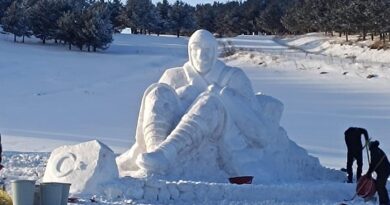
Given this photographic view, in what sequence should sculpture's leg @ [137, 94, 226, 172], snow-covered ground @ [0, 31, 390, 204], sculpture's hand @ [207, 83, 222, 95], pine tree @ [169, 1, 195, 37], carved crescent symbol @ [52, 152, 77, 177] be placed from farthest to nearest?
pine tree @ [169, 1, 195, 37] → snow-covered ground @ [0, 31, 390, 204] → sculpture's hand @ [207, 83, 222, 95] → sculpture's leg @ [137, 94, 226, 172] → carved crescent symbol @ [52, 152, 77, 177]

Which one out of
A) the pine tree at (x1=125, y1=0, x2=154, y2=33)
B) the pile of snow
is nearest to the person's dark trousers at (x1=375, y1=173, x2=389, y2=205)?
the pile of snow

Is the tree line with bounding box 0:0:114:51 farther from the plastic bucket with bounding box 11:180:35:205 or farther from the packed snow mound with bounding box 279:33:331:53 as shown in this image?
the plastic bucket with bounding box 11:180:35:205

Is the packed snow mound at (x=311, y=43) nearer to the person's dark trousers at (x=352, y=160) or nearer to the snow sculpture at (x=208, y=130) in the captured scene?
the person's dark trousers at (x=352, y=160)

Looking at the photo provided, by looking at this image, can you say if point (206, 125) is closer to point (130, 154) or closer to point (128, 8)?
point (130, 154)

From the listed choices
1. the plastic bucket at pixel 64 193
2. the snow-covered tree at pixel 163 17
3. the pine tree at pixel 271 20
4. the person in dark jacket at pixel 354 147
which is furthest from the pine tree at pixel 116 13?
the plastic bucket at pixel 64 193

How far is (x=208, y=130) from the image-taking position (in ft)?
39.0

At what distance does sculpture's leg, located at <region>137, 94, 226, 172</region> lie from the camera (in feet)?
36.8

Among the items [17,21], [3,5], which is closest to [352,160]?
[17,21]

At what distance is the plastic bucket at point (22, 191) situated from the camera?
358 inches

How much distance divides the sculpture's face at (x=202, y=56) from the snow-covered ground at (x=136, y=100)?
7.62 feet

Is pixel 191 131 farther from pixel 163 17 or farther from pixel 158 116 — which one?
pixel 163 17

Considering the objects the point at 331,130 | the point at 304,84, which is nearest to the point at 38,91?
the point at 304,84

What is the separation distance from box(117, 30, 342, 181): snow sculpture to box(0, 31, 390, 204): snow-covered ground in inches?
29.7

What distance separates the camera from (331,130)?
77.2 feet
